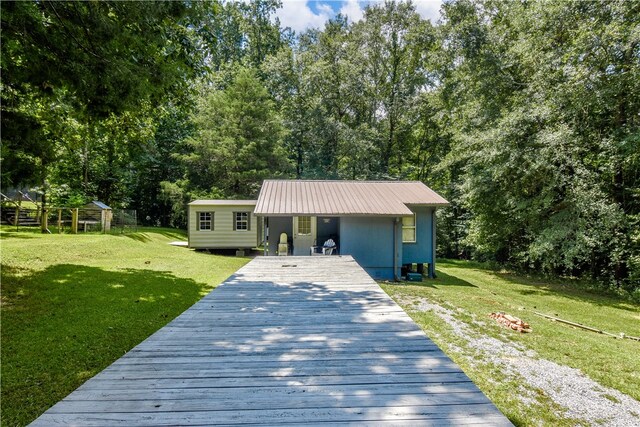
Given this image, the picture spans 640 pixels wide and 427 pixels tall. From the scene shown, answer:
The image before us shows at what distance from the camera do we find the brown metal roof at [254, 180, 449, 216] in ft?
36.6

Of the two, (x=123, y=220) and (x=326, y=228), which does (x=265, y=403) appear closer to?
(x=326, y=228)

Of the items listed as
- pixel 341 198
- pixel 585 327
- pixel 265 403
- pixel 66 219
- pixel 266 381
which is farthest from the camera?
pixel 66 219

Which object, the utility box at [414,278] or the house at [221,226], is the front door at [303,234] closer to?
the utility box at [414,278]

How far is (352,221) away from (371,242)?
1.02m

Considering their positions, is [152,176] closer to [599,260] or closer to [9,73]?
[9,73]

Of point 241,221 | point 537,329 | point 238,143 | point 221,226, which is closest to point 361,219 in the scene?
point 537,329

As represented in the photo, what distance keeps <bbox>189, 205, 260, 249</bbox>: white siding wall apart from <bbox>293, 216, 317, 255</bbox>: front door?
3932 millimetres

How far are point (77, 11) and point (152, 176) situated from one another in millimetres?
23320

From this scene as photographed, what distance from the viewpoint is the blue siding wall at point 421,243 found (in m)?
12.5

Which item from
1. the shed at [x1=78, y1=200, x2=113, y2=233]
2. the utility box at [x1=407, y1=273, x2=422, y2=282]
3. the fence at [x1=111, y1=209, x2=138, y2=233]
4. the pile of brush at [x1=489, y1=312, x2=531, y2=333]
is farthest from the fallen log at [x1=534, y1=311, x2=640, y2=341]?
the fence at [x1=111, y1=209, x2=138, y2=233]

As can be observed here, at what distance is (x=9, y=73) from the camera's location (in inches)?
224

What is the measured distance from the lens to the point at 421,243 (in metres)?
12.7

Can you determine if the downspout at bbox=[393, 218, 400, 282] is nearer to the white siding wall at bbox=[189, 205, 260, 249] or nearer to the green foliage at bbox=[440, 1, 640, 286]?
the green foliage at bbox=[440, 1, 640, 286]

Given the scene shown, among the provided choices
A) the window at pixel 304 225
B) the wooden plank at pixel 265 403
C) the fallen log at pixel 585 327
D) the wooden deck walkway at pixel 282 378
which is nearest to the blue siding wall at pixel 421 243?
the window at pixel 304 225
